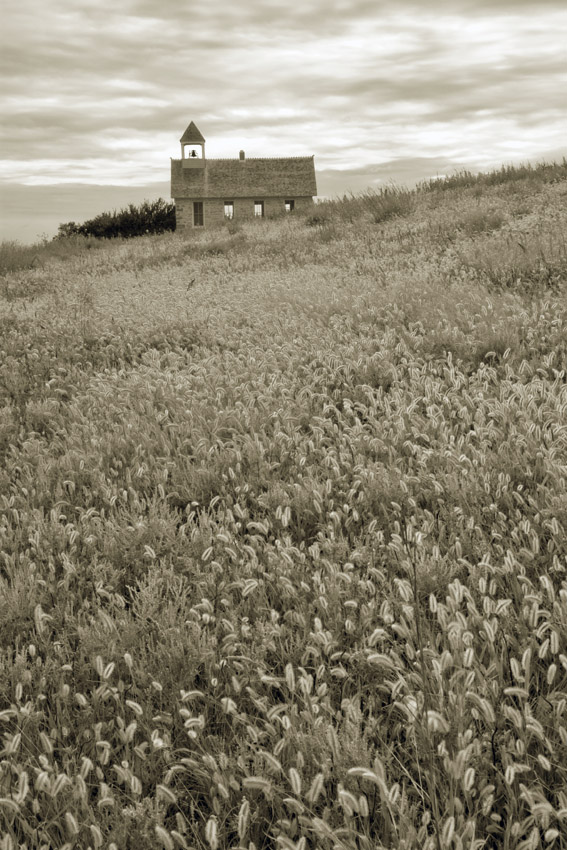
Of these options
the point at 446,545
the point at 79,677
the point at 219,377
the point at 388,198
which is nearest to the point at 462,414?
the point at 446,545

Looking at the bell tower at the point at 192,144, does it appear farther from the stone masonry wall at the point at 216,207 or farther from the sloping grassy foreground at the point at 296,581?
the sloping grassy foreground at the point at 296,581

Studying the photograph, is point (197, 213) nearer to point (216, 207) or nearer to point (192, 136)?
point (216, 207)

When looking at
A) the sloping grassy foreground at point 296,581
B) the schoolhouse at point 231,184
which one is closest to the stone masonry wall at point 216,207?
the schoolhouse at point 231,184

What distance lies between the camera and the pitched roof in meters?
53.5

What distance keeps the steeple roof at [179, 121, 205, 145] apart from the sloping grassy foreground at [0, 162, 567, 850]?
52287 millimetres

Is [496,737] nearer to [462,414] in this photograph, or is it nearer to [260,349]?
[462,414]

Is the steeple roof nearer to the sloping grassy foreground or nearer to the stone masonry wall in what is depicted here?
the stone masonry wall

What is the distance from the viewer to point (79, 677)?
2676mm

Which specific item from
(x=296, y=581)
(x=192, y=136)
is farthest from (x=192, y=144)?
(x=296, y=581)

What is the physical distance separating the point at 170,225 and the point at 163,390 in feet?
169

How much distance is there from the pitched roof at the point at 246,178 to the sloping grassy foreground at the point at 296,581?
161 ft

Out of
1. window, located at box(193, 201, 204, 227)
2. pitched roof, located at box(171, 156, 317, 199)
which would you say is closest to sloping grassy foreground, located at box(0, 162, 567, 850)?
pitched roof, located at box(171, 156, 317, 199)

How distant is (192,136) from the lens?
5553cm

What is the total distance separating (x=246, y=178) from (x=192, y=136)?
5.68 meters
